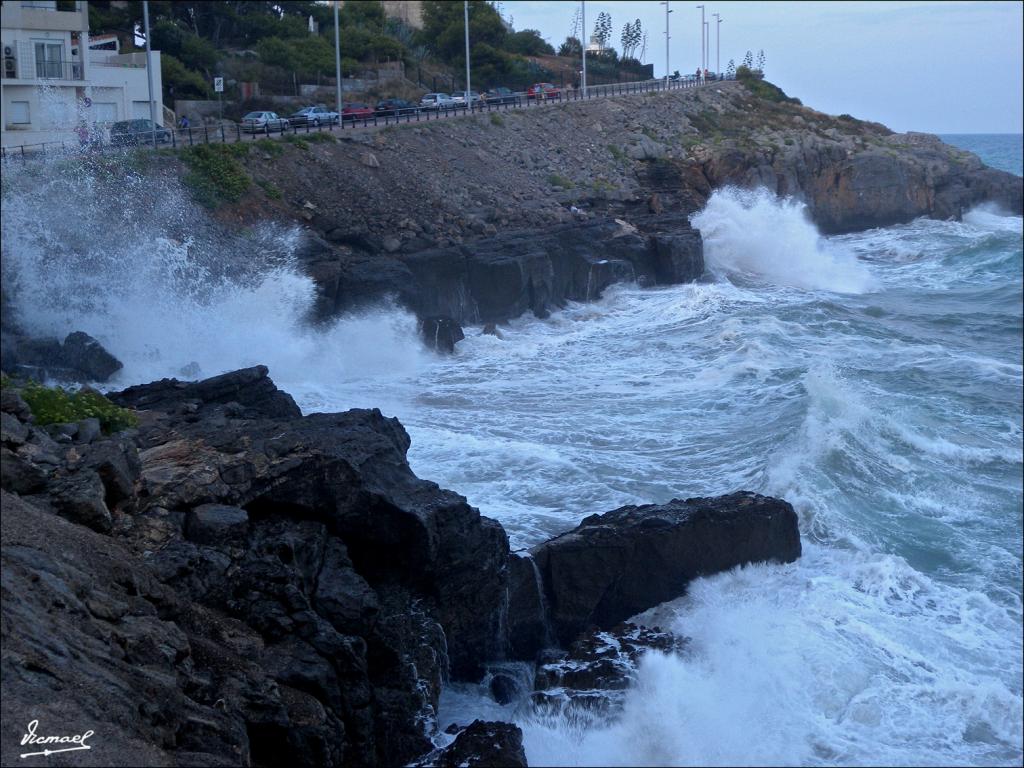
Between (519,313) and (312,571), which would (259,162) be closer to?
(519,313)

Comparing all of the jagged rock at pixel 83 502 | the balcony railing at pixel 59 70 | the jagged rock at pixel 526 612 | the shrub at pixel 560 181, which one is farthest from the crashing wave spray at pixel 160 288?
the shrub at pixel 560 181

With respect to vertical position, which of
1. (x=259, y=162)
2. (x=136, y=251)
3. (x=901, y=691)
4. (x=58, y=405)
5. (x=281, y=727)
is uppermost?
(x=259, y=162)

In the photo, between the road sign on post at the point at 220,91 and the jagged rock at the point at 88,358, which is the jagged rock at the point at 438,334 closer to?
the jagged rock at the point at 88,358

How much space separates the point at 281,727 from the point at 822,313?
20.3 m

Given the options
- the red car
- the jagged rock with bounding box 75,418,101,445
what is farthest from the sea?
the red car

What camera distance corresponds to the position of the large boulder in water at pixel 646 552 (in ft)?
37.7

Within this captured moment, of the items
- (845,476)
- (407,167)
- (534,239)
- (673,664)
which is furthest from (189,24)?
(673,664)

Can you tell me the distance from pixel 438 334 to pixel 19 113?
9.14m

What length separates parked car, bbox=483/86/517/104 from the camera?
4250 cm

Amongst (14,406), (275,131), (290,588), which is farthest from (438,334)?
(290,588)

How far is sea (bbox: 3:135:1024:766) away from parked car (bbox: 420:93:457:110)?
39.9 ft

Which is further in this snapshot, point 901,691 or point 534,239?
point 534,239

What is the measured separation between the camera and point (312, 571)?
31.7ft

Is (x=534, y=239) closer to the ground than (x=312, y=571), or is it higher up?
higher up
